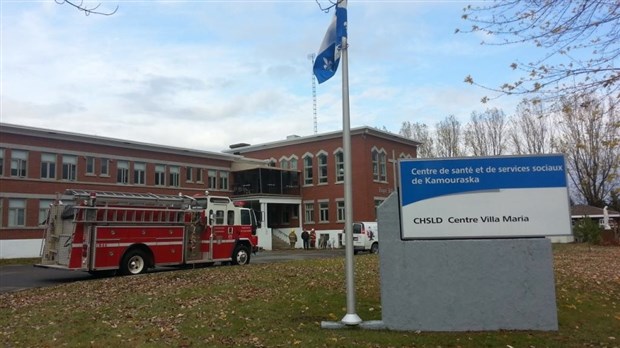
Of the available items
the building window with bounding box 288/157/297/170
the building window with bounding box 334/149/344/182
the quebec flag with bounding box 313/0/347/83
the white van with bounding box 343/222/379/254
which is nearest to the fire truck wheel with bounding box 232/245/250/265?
the white van with bounding box 343/222/379/254

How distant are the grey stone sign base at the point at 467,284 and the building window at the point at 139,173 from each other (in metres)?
39.2

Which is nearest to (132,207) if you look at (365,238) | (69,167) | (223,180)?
(365,238)

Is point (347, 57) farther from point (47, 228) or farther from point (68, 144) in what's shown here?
point (68, 144)

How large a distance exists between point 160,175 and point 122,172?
12.4ft

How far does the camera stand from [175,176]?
4781 cm

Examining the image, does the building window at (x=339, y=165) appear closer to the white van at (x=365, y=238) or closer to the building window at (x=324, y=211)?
the building window at (x=324, y=211)

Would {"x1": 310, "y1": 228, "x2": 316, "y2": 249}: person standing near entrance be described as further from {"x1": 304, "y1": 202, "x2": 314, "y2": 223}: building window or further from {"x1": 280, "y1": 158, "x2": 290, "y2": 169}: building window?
{"x1": 280, "y1": 158, "x2": 290, "y2": 169}: building window

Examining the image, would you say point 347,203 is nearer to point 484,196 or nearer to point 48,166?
point 484,196

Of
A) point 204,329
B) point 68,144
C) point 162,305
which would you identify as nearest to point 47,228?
point 162,305

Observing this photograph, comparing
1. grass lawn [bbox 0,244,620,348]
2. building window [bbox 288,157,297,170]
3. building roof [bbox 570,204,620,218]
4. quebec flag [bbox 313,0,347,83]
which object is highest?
building window [bbox 288,157,297,170]

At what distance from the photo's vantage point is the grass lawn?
7832 millimetres

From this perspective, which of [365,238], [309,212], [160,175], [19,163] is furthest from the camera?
[309,212]

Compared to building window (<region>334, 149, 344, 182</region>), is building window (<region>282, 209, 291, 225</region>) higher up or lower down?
lower down

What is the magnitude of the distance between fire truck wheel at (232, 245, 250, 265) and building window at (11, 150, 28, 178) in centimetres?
2265
